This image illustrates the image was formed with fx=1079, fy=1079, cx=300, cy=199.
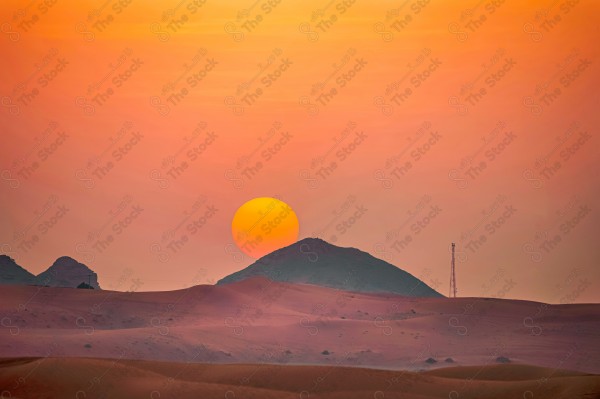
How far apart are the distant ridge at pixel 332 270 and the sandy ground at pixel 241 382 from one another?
99.4 meters

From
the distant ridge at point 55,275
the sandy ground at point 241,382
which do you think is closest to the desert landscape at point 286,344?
the sandy ground at point 241,382

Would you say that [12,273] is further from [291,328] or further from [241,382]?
[241,382]

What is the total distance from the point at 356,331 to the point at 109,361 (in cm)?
3074

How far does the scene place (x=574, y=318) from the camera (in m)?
79.9

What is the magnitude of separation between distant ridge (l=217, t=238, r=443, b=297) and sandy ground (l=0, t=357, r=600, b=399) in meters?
99.4

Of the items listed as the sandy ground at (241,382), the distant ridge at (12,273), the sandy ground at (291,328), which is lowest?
the sandy ground at (241,382)

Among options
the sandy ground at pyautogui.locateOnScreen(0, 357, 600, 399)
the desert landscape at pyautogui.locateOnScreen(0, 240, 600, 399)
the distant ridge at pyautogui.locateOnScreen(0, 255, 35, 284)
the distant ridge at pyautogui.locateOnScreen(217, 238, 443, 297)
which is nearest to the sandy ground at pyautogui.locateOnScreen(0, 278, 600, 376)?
the desert landscape at pyautogui.locateOnScreen(0, 240, 600, 399)

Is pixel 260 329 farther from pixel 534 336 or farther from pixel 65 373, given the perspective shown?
pixel 65 373

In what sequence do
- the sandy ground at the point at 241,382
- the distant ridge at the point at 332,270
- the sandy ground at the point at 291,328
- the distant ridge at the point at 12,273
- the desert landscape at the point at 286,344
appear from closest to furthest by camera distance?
the sandy ground at the point at 241,382, the desert landscape at the point at 286,344, the sandy ground at the point at 291,328, the distant ridge at the point at 12,273, the distant ridge at the point at 332,270

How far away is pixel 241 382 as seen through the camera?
136 ft

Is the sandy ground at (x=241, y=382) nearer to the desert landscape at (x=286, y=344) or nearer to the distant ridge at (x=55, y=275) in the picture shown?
the desert landscape at (x=286, y=344)

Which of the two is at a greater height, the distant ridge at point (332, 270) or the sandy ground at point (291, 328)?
the distant ridge at point (332, 270)

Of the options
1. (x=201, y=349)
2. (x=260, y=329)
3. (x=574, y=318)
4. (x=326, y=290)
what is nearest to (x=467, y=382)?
(x=201, y=349)

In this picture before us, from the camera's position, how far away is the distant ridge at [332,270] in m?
148
